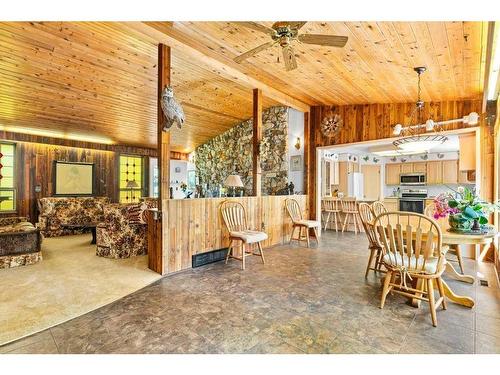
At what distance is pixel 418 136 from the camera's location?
3.25 meters

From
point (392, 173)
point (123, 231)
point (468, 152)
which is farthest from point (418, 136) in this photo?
point (392, 173)

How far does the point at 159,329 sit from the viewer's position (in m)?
1.98

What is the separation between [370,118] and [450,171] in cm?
420

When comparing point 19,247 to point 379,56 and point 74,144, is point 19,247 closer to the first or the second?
point 74,144

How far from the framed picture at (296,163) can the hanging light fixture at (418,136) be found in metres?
2.09

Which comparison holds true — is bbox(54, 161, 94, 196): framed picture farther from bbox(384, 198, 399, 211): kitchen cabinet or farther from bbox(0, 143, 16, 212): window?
bbox(384, 198, 399, 211): kitchen cabinet

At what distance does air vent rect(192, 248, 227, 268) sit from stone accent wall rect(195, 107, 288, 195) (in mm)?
2699

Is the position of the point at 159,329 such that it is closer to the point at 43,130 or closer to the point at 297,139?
the point at 297,139

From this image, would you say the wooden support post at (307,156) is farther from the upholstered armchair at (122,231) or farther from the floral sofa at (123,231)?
the upholstered armchair at (122,231)

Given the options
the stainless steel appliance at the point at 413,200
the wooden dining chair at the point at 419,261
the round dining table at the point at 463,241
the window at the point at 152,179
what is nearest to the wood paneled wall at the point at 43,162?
the window at the point at 152,179

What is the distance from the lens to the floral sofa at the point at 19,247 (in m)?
3.59

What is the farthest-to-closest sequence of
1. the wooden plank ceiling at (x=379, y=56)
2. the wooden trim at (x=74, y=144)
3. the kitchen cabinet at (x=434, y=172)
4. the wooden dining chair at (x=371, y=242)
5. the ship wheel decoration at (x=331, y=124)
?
the kitchen cabinet at (x=434, y=172) < the wooden trim at (x=74, y=144) < the ship wheel decoration at (x=331, y=124) < the wooden dining chair at (x=371, y=242) < the wooden plank ceiling at (x=379, y=56)
